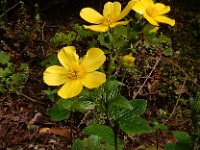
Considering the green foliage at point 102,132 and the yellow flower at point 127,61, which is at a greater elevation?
the yellow flower at point 127,61

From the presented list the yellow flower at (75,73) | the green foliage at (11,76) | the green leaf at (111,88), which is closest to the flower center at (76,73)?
the yellow flower at (75,73)

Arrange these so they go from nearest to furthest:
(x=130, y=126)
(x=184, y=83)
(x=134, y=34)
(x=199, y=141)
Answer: (x=134, y=34) < (x=130, y=126) < (x=199, y=141) < (x=184, y=83)

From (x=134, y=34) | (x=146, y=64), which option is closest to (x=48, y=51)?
(x=146, y=64)

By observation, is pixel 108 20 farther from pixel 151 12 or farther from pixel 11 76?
pixel 11 76

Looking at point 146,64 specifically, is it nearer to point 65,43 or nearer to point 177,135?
point 65,43

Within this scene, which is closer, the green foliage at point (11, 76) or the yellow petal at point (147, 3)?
the yellow petal at point (147, 3)

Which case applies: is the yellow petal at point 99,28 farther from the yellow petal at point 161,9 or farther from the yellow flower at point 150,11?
the yellow petal at point 161,9

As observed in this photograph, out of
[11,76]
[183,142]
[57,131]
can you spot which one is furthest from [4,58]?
[183,142]

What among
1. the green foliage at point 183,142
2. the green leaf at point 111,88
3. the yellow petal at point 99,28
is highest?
the yellow petal at point 99,28
